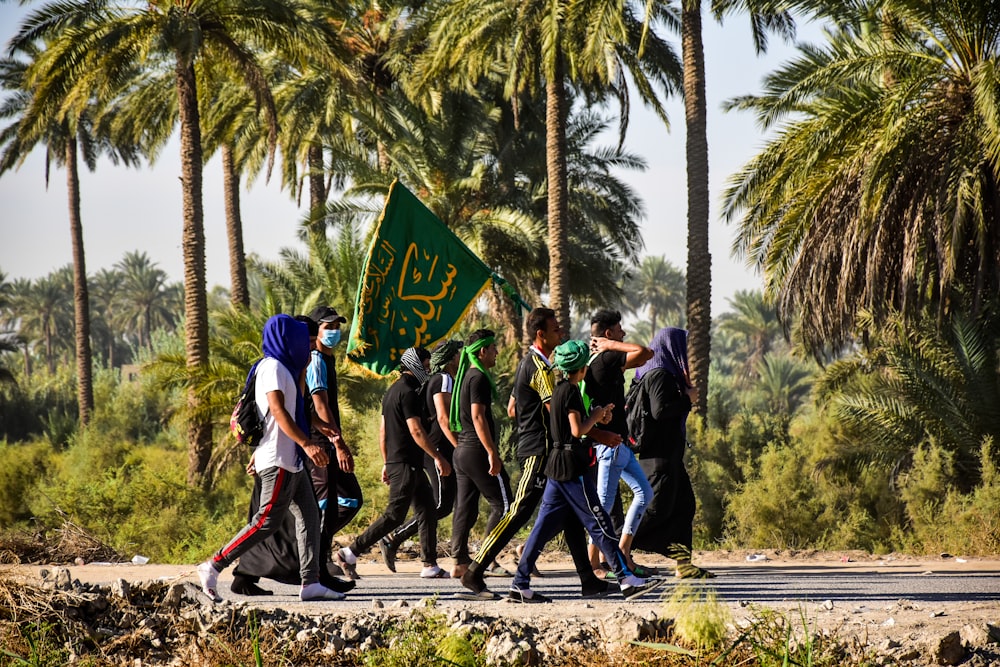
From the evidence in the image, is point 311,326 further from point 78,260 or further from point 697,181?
point 78,260

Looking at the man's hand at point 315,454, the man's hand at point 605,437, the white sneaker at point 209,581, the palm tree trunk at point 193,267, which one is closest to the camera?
the man's hand at point 315,454

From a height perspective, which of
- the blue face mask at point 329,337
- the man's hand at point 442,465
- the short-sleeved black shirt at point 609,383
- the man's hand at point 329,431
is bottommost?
the man's hand at point 442,465

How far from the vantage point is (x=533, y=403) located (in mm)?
7508

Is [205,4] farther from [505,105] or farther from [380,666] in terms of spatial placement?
[380,666]

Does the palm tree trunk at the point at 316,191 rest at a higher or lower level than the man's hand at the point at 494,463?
higher

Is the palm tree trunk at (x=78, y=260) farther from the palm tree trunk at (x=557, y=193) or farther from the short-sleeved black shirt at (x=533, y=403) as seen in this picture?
the short-sleeved black shirt at (x=533, y=403)

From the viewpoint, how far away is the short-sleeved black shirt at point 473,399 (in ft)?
26.9

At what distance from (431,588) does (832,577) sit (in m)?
3.18

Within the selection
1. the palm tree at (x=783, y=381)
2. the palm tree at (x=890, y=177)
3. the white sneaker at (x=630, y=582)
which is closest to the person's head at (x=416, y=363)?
the white sneaker at (x=630, y=582)

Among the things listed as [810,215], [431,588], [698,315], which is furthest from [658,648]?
[698,315]

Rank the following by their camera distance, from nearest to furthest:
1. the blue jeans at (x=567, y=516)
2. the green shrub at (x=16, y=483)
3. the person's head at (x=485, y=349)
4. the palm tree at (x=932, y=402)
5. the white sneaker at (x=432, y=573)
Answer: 1. the blue jeans at (x=567, y=516)
2. the person's head at (x=485, y=349)
3. the white sneaker at (x=432, y=573)
4. the palm tree at (x=932, y=402)
5. the green shrub at (x=16, y=483)

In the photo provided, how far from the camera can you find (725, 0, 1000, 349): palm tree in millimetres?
14773

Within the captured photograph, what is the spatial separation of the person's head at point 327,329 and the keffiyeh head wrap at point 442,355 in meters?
1.02

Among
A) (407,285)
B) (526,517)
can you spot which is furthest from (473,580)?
(407,285)
